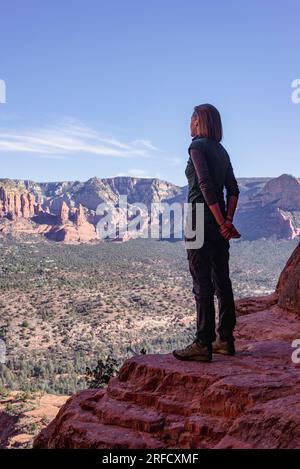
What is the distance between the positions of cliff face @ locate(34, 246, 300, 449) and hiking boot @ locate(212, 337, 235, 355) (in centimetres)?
11

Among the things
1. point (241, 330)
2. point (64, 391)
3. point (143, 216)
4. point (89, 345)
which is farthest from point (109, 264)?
point (241, 330)

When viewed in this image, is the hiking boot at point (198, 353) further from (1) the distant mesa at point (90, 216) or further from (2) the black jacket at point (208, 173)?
(1) the distant mesa at point (90, 216)

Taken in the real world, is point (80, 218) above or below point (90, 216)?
below

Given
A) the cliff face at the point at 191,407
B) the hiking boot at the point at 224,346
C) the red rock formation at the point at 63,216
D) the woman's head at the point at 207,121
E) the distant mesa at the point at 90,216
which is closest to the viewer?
the cliff face at the point at 191,407

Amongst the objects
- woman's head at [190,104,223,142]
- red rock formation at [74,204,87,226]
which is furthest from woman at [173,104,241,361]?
red rock formation at [74,204,87,226]

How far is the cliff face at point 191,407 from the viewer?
382cm

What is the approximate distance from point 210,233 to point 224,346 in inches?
53.5

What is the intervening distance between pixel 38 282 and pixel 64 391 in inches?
1708

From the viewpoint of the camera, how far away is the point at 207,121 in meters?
5.47

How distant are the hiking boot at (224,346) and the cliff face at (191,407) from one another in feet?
0.34

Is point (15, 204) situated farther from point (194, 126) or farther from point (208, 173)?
point (208, 173)

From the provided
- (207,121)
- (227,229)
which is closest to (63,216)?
(207,121)

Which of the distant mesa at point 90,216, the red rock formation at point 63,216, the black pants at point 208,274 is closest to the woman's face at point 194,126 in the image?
the black pants at point 208,274

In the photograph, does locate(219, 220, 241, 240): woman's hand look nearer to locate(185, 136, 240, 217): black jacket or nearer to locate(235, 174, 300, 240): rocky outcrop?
locate(185, 136, 240, 217): black jacket
